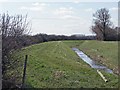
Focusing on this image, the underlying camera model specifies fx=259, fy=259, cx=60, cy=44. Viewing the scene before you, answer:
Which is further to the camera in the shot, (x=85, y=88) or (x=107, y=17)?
(x=107, y=17)

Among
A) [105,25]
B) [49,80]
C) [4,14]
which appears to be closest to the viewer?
[4,14]

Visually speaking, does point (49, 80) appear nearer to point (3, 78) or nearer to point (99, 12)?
point (3, 78)

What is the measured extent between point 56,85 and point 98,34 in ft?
227

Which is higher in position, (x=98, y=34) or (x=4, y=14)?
(x=4, y=14)

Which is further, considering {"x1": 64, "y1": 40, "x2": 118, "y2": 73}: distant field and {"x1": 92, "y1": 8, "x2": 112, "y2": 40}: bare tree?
{"x1": 92, "y1": 8, "x2": 112, "y2": 40}: bare tree

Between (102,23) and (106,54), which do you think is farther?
(102,23)

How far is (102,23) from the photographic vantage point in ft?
255

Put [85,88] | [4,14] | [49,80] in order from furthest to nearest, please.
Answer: [49,80] < [85,88] < [4,14]

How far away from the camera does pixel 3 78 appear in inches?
311

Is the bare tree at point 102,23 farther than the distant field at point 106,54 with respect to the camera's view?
Yes

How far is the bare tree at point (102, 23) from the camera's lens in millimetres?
76562

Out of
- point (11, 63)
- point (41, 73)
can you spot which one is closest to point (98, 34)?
point (41, 73)

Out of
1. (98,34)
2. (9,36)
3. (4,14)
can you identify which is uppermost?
(4,14)

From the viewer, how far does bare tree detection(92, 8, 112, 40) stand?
7656cm
